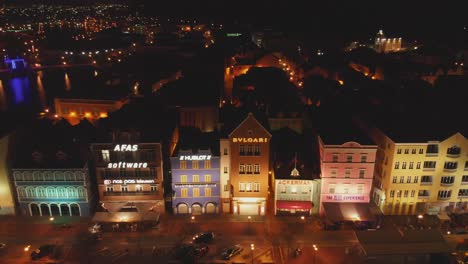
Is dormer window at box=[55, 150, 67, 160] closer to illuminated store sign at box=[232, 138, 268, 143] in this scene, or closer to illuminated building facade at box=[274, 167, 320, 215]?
illuminated store sign at box=[232, 138, 268, 143]

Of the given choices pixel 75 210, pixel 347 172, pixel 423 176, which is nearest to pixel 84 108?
pixel 75 210

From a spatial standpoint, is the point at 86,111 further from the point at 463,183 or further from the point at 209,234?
the point at 463,183

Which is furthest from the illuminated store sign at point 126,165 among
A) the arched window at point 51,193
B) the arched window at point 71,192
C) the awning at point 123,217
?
the arched window at point 51,193

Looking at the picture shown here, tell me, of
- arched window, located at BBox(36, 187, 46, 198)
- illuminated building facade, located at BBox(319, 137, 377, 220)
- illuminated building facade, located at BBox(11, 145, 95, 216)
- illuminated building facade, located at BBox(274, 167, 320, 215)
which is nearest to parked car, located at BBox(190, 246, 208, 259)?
illuminated building facade, located at BBox(274, 167, 320, 215)

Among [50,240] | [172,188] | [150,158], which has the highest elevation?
[150,158]

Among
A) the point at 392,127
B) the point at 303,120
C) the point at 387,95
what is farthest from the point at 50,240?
the point at 387,95

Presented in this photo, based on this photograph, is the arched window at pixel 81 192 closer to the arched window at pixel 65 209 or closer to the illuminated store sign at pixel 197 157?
the arched window at pixel 65 209

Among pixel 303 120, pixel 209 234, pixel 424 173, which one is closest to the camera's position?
pixel 209 234
